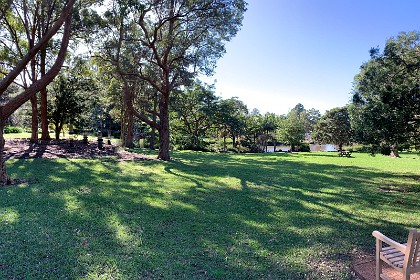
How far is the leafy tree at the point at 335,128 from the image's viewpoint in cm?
3512

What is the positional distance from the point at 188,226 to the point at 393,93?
24.9 feet

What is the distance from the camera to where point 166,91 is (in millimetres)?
12742

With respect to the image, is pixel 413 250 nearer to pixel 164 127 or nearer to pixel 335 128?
pixel 164 127

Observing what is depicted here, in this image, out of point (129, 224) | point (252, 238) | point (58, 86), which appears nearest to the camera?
point (252, 238)

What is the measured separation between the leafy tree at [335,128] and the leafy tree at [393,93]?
27563 mm

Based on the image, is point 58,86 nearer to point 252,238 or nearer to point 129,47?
point 129,47

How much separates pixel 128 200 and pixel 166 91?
783 cm

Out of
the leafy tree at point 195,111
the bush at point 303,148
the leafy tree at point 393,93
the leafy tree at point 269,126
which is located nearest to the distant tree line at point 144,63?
the leafy tree at point 393,93

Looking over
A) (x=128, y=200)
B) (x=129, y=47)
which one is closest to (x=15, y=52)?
(x=129, y=47)

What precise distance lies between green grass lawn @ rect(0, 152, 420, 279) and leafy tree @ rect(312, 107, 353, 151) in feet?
96.7

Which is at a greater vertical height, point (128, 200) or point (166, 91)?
point (166, 91)

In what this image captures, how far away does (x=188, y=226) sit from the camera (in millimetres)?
4449

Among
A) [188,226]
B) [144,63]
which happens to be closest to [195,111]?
[144,63]

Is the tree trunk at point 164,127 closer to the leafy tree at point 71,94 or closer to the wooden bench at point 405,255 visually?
the leafy tree at point 71,94
